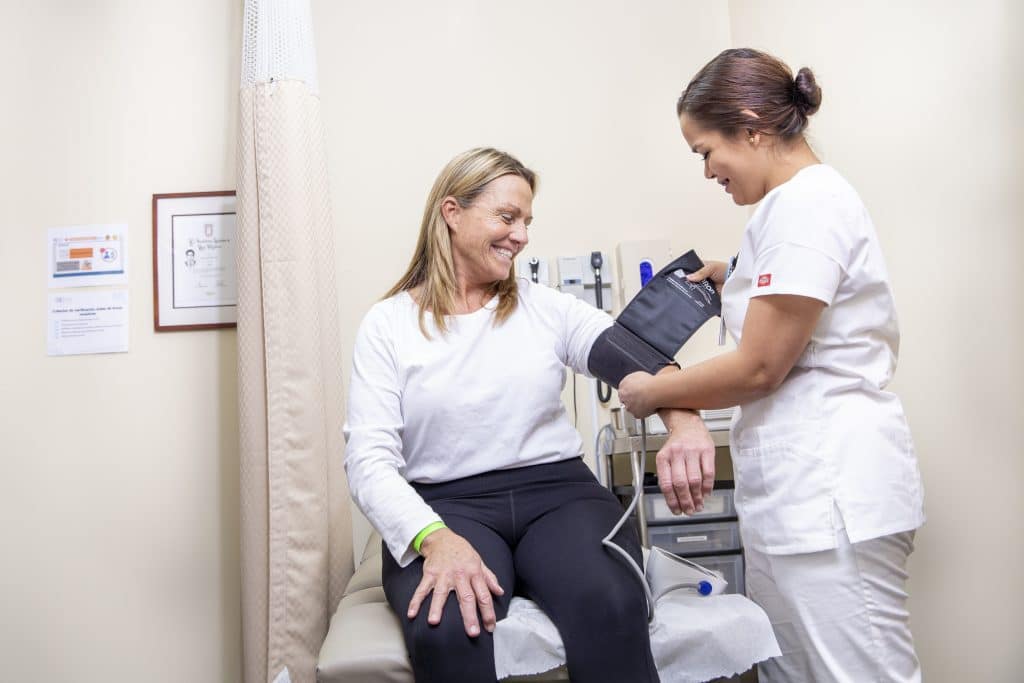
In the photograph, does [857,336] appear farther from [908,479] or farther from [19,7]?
[19,7]

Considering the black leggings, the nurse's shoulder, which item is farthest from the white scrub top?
the black leggings

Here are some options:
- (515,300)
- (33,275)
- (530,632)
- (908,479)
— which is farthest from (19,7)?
(908,479)

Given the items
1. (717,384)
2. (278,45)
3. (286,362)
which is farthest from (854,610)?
(278,45)

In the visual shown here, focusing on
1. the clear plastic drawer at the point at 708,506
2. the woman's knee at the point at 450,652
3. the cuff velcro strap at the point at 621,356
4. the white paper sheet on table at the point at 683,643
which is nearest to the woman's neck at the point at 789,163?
the cuff velcro strap at the point at 621,356

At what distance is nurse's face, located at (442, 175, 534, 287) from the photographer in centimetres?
150

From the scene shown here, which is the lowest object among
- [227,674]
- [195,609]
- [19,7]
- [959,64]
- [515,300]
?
[227,674]

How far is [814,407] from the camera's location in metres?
1.11

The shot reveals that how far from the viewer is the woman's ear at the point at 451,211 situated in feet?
5.03

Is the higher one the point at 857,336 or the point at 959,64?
the point at 959,64

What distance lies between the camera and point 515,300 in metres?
1.50

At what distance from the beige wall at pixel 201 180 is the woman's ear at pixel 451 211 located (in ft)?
2.45

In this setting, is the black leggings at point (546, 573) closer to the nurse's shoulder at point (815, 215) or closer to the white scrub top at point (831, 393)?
the white scrub top at point (831, 393)

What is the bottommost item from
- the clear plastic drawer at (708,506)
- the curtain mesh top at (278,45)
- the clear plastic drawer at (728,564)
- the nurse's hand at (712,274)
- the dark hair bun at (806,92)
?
the clear plastic drawer at (728,564)

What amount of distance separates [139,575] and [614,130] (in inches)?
71.5
